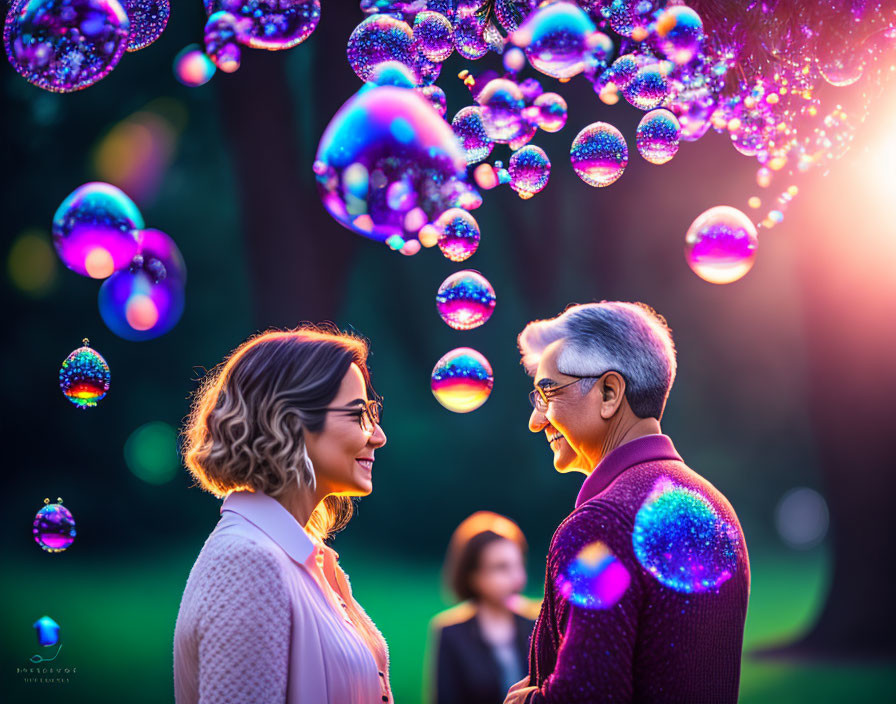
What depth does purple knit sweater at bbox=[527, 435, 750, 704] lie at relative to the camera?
1364mm

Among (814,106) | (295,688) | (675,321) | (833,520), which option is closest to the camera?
→ (295,688)

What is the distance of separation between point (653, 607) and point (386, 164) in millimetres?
1206

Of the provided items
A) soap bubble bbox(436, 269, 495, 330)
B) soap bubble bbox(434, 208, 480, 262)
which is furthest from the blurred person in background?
soap bubble bbox(434, 208, 480, 262)

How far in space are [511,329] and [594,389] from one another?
476 centimetres

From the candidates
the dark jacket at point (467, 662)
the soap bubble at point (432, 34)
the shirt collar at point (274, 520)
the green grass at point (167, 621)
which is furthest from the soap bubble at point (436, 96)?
the green grass at point (167, 621)

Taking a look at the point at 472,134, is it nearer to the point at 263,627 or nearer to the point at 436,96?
the point at 436,96

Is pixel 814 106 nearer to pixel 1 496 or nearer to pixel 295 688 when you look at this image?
pixel 295 688

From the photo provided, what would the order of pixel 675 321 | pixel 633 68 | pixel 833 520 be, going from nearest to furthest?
pixel 633 68 → pixel 833 520 → pixel 675 321

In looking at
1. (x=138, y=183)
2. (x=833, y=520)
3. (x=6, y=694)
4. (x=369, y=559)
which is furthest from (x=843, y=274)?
(x=6, y=694)

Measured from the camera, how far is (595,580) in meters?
1.38

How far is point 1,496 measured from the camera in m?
5.89

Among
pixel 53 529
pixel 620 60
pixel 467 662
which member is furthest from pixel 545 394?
pixel 53 529

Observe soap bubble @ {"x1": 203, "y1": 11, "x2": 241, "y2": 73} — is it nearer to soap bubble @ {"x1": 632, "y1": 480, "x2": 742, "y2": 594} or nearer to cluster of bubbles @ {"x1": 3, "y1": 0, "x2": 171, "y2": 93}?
cluster of bubbles @ {"x1": 3, "y1": 0, "x2": 171, "y2": 93}

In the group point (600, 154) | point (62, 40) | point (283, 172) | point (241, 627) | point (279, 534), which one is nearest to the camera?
point (241, 627)
